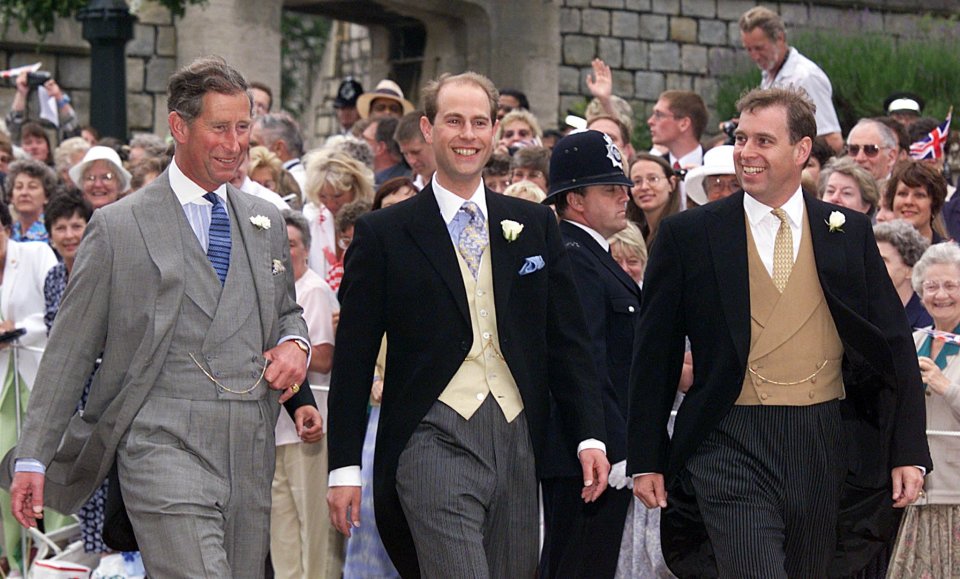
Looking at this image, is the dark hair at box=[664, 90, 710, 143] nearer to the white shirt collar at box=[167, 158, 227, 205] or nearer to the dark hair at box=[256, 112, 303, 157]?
the dark hair at box=[256, 112, 303, 157]

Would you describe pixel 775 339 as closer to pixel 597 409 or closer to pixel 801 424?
pixel 801 424

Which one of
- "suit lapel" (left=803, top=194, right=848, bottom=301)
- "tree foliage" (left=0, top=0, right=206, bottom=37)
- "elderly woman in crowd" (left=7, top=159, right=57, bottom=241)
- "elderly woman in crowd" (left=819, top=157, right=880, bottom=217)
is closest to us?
"suit lapel" (left=803, top=194, right=848, bottom=301)

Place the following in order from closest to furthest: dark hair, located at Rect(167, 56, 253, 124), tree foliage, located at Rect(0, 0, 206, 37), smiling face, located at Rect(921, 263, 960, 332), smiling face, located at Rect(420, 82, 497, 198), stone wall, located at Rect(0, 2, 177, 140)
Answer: dark hair, located at Rect(167, 56, 253, 124) < smiling face, located at Rect(420, 82, 497, 198) < smiling face, located at Rect(921, 263, 960, 332) < tree foliage, located at Rect(0, 0, 206, 37) < stone wall, located at Rect(0, 2, 177, 140)

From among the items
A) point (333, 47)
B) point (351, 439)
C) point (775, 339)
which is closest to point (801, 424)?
point (775, 339)

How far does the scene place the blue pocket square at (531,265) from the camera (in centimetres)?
505

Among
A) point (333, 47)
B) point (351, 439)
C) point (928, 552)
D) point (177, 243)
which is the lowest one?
point (928, 552)

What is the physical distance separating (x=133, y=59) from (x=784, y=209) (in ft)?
39.5

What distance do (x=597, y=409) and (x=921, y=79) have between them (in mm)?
12051

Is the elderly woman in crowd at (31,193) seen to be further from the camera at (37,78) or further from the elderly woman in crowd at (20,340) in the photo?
the camera at (37,78)

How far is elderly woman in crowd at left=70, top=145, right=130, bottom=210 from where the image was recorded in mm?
9281

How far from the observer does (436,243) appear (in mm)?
5043

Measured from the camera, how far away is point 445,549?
475 cm

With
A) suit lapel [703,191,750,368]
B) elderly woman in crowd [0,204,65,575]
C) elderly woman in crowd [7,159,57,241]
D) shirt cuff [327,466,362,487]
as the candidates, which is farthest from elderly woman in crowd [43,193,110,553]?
suit lapel [703,191,750,368]

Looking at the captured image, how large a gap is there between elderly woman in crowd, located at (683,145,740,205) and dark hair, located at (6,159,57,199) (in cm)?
414
